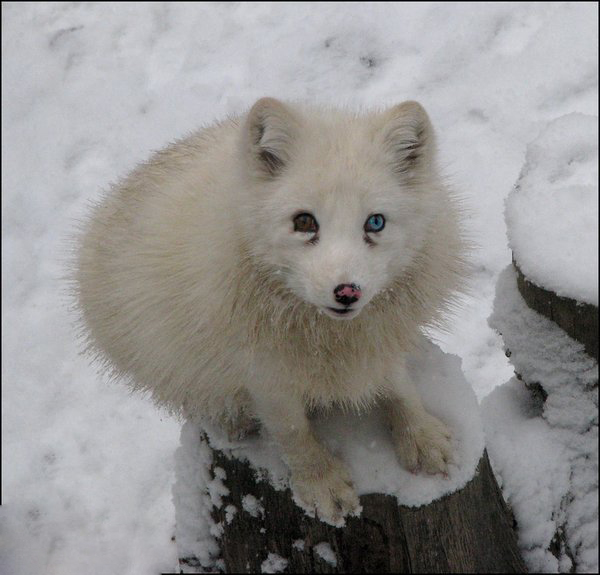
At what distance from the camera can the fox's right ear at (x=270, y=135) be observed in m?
2.47

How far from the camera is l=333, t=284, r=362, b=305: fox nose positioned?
7.44ft

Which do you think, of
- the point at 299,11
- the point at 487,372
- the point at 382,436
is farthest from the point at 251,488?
the point at 299,11

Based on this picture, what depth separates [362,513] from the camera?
2.67 meters

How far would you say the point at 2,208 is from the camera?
5582mm

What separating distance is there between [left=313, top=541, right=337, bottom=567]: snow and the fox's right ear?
1.17 meters

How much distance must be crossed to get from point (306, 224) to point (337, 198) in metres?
0.12

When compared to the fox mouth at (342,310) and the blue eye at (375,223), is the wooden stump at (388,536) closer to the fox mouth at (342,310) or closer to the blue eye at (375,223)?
the fox mouth at (342,310)

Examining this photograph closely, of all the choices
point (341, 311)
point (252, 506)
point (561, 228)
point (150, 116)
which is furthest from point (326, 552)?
point (150, 116)

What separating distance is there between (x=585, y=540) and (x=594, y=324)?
28.2 inches

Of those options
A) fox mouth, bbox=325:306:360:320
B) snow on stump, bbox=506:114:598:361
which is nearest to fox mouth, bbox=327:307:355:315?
fox mouth, bbox=325:306:360:320

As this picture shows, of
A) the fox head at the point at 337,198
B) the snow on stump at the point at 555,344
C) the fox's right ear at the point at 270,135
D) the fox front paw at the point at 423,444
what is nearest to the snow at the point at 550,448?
the snow on stump at the point at 555,344

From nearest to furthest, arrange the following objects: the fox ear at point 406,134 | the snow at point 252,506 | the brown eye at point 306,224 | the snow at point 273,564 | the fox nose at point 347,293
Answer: the fox nose at point 347,293
the brown eye at point 306,224
the fox ear at point 406,134
the snow at point 273,564
the snow at point 252,506

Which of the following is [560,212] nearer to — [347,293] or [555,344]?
[555,344]

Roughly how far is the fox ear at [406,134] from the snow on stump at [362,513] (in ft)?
3.05
